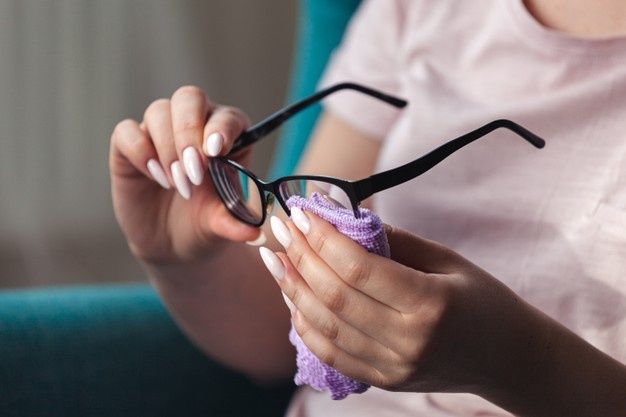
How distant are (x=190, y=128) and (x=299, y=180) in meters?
0.15

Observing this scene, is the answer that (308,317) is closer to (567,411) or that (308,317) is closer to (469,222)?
(567,411)

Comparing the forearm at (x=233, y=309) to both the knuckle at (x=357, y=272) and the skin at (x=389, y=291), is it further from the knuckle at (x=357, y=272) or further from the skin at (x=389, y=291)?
the knuckle at (x=357, y=272)

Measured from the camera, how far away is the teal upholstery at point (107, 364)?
0.82 m

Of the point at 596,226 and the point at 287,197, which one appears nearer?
the point at 287,197

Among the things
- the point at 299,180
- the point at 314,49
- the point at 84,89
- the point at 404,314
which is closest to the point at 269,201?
the point at 299,180

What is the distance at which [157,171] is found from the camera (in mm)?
692

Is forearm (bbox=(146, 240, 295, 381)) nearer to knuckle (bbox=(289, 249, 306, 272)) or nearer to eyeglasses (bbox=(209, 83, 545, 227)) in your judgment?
eyeglasses (bbox=(209, 83, 545, 227))

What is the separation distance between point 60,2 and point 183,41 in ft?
0.83

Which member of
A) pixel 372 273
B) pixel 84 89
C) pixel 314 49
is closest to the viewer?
pixel 372 273

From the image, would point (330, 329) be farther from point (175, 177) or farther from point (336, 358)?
point (175, 177)

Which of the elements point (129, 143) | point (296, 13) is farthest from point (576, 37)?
point (296, 13)

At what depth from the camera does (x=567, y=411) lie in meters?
0.57

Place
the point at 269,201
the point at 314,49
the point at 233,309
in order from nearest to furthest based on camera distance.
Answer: the point at 269,201 → the point at 233,309 → the point at 314,49

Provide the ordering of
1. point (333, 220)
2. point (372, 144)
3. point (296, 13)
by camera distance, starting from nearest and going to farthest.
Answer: point (333, 220)
point (372, 144)
point (296, 13)
